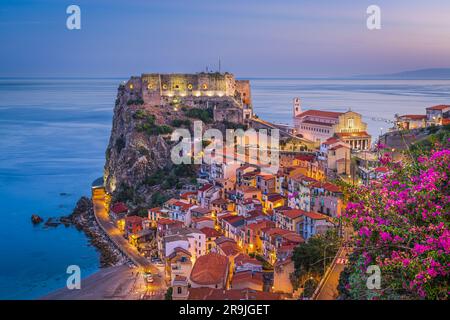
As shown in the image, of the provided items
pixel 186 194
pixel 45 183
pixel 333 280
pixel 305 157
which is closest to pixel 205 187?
pixel 186 194

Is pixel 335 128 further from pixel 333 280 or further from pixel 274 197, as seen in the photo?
pixel 333 280

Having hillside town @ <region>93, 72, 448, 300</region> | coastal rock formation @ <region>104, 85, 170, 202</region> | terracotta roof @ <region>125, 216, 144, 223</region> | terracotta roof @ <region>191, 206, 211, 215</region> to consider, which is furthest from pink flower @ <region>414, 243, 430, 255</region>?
coastal rock formation @ <region>104, 85, 170, 202</region>

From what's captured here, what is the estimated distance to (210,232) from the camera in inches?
692

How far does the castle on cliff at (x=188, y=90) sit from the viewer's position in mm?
31094

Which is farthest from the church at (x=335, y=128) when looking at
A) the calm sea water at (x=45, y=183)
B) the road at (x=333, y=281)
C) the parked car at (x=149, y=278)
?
the road at (x=333, y=281)

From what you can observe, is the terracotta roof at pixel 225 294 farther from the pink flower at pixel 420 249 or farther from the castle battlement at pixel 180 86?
the castle battlement at pixel 180 86

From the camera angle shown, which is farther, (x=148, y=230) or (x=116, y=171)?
(x=116, y=171)

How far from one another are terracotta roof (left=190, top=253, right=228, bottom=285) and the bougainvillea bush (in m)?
7.92

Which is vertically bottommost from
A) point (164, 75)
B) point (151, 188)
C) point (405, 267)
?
point (151, 188)

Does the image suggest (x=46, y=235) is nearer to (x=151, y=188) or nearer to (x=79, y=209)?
(x=79, y=209)

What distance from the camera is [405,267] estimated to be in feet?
15.8
